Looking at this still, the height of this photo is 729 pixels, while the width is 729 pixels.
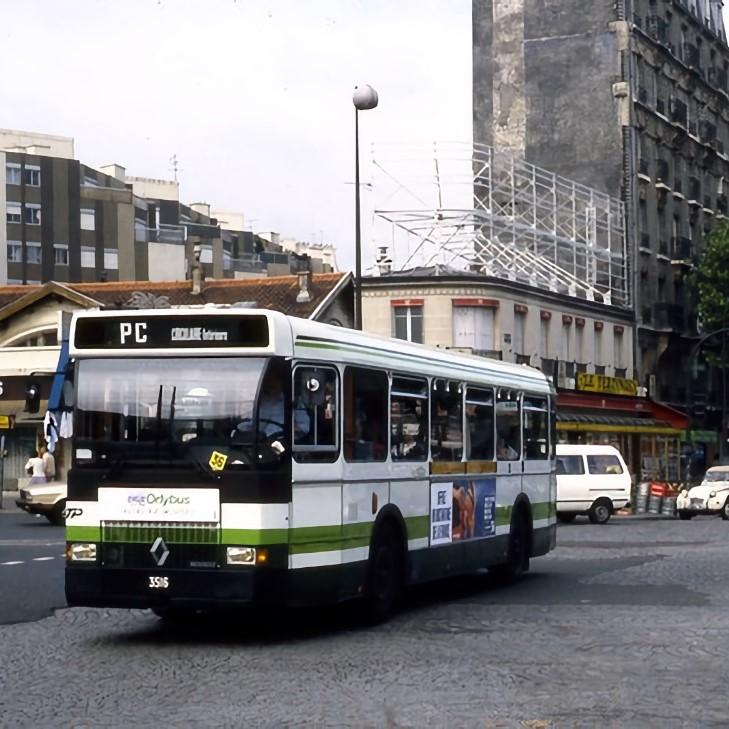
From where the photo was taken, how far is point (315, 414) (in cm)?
1402

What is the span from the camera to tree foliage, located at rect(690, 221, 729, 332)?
69.6 meters

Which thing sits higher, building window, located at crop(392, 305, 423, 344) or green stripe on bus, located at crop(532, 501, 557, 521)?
building window, located at crop(392, 305, 423, 344)

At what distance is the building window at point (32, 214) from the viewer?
98.0m

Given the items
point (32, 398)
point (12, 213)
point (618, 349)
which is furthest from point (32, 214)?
point (32, 398)

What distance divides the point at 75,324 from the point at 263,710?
4955 mm

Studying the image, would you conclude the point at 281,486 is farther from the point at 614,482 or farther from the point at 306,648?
the point at 614,482

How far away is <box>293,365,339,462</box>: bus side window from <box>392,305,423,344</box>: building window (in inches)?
1653

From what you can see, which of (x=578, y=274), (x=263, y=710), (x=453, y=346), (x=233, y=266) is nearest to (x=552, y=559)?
(x=263, y=710)

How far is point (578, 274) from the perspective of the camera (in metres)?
66.4

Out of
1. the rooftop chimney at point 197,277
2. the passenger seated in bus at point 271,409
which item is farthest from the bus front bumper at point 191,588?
the rooftop chimney at point 197,277

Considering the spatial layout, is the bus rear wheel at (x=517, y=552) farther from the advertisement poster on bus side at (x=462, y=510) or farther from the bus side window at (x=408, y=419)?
the bus side window at (x=408, y=419)

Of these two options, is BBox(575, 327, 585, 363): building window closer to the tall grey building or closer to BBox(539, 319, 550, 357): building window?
BBox(539, 319, 550, 357): building window

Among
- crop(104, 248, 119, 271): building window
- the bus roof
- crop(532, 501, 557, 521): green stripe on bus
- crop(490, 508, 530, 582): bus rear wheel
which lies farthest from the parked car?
crop(104, 248, 119, 271): building window

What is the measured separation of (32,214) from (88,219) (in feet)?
11.6
